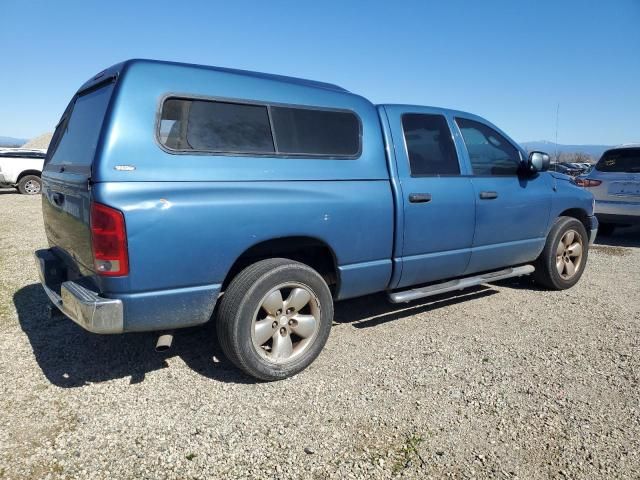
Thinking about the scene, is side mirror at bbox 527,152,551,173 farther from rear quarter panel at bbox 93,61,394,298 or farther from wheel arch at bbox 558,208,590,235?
rear quarter panel at bbox 93,61,394,298

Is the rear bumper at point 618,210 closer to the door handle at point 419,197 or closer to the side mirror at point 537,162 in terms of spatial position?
the side mirror at point 537,162

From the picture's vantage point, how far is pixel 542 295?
5227 millimetres

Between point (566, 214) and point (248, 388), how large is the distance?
13.9 feet

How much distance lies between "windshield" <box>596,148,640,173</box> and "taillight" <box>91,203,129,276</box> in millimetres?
8402

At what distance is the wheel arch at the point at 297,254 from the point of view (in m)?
3.24

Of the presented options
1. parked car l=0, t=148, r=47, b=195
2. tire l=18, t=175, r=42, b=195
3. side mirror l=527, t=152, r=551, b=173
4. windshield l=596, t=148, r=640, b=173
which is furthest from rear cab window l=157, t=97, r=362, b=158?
tire l=18, t=175, r=42, b=195

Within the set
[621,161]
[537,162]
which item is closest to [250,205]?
[537,162]

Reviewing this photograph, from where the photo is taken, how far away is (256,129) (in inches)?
124

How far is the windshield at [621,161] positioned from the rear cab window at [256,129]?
6642mm

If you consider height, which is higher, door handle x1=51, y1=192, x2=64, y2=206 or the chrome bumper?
door handle x1=51, y1=192, x2=64, y2=206

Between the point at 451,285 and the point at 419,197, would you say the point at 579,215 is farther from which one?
the point at 419,197

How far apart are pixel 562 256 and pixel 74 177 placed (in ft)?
16.2

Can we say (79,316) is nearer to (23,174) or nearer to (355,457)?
(355,457)

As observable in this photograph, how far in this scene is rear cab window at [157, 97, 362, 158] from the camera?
2861 mm
